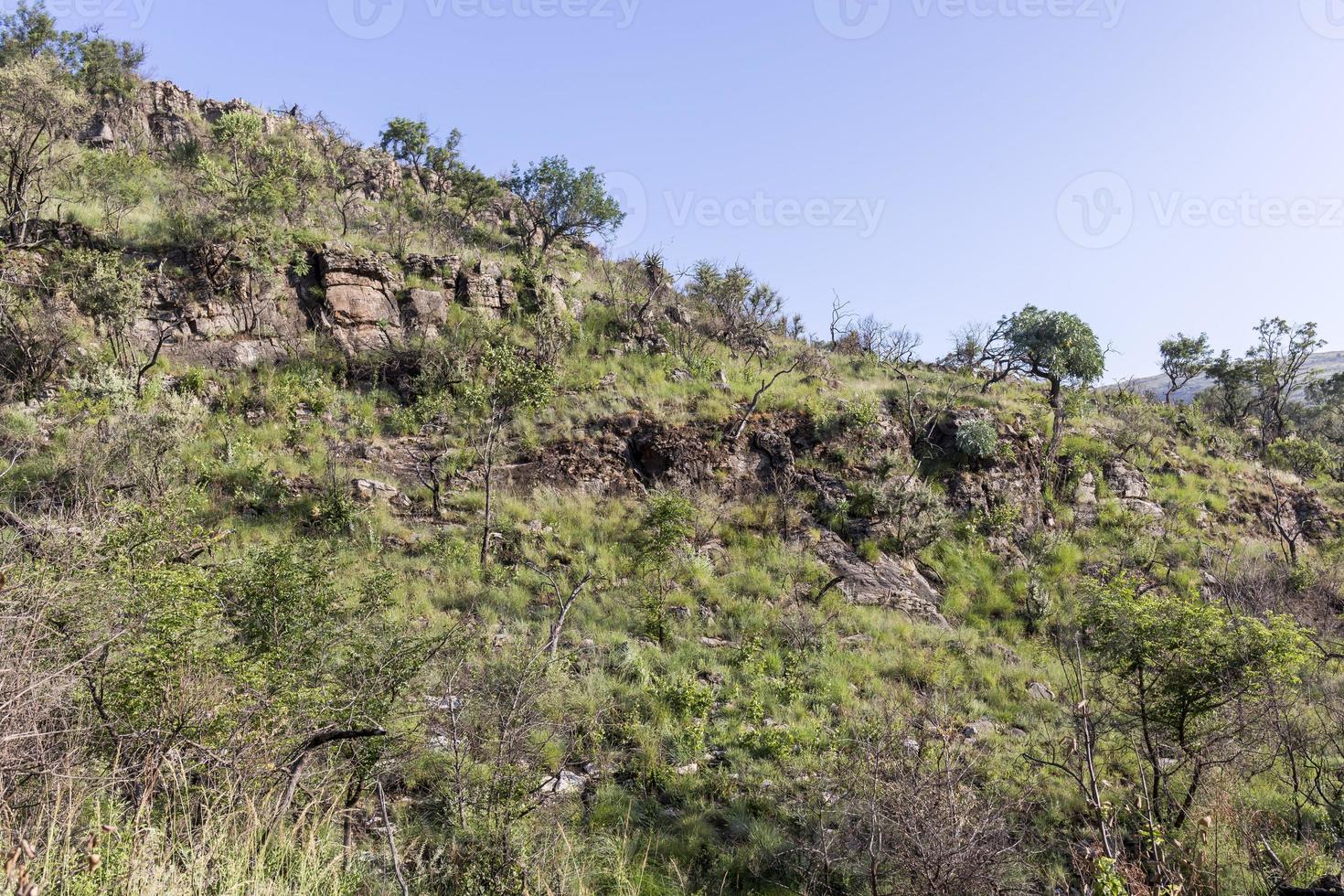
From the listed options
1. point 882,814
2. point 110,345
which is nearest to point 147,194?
point 110,345

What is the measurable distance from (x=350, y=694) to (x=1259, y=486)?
25.5m

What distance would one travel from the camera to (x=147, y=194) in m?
18.3

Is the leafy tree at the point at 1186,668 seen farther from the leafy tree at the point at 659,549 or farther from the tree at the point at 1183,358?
the tree at the point at 1183,358

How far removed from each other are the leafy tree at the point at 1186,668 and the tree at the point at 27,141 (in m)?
22.4

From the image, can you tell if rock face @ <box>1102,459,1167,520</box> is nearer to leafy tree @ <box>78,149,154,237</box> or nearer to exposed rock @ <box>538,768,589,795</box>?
exposed rock @ <box>538,768,589,795</box>

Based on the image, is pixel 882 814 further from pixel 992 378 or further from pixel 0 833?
pixel 992 378

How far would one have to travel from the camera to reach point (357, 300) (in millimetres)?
17250

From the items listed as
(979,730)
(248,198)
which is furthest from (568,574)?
(248,198)

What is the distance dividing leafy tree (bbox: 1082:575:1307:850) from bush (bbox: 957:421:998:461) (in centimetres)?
1001

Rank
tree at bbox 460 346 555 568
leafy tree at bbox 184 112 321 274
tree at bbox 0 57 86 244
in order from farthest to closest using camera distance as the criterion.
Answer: leafy tree at bbox 184 112 321 274, tree at bbox 0 57 86 244, tree at bbox 460 346 555 568

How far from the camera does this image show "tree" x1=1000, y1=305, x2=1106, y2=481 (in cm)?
1811

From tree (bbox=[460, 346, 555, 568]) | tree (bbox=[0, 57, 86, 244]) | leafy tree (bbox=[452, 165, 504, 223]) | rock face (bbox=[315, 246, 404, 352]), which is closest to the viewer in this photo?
tree (bbox=[460, 346, 555, 568])

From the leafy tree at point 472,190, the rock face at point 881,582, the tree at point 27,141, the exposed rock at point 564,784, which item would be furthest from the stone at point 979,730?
the leafy tree at point 472,190

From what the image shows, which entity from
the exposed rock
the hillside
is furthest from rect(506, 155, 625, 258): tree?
the exposed rock
